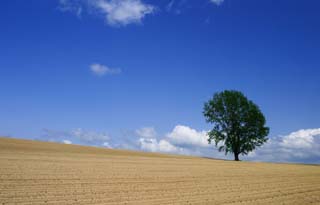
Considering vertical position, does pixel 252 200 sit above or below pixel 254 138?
below

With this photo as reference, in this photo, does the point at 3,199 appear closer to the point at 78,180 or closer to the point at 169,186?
the point at 78,180

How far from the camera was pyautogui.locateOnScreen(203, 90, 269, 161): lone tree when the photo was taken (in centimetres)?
6284

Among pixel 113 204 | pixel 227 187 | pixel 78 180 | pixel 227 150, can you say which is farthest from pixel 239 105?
pixel 113 204

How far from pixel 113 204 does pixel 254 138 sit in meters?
51.9

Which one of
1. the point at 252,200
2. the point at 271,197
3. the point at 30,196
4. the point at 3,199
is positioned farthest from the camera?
the point at 271,197

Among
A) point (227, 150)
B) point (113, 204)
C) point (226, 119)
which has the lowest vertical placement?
point (113, 204)

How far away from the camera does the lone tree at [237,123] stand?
62844 millimetres

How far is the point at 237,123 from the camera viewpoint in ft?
207

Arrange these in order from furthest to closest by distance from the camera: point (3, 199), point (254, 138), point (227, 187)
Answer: point (254, 138) → point (227, 187) → point (3, 199)

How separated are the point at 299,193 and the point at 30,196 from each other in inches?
555

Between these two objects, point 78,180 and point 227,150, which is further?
point 227,150

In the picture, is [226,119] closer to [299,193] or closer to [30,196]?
[299,193]

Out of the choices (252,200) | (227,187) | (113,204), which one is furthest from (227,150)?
(113,204)

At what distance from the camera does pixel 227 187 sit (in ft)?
69.8
